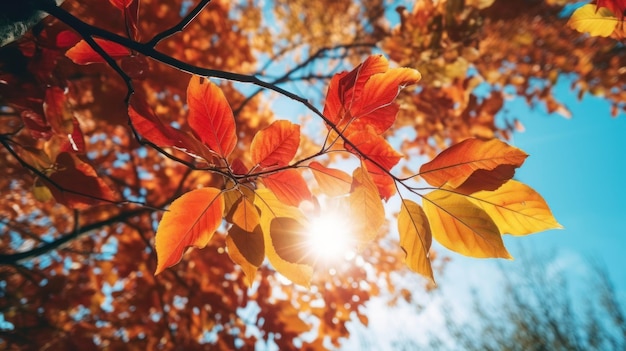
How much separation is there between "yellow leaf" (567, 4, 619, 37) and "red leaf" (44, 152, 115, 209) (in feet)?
3.66

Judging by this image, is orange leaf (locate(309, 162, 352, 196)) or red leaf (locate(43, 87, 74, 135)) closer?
orange leaf (locate(309, 162, 352, 196))

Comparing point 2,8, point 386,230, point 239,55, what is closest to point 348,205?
point 2,8

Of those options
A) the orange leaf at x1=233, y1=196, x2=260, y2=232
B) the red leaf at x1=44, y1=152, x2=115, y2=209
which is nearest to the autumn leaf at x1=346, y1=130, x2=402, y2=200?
the orange leaf at x1=233, y1=196, x2=260, y2=232

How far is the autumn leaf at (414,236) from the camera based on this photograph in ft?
1.89

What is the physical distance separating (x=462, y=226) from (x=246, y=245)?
38cm

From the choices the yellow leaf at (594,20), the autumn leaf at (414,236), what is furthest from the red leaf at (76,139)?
the yellow leaf at (594,20)

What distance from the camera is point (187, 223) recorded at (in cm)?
58

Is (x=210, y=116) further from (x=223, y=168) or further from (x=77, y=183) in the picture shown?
(x=77, y=183)

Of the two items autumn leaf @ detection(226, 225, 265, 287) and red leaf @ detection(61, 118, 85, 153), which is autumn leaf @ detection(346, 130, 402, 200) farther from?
red leaf @ detection(61, 118, 85, 153)

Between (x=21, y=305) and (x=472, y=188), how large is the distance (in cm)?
259

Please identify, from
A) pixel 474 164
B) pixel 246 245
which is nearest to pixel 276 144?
pixel 246 245

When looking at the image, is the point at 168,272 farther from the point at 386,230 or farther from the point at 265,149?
the point at 386,230

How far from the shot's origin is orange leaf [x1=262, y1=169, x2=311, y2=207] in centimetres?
64

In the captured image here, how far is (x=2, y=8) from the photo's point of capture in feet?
1.78
